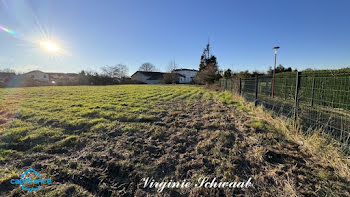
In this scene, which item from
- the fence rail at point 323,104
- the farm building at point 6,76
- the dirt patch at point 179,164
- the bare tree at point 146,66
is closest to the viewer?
the dirt patch at point 179,164

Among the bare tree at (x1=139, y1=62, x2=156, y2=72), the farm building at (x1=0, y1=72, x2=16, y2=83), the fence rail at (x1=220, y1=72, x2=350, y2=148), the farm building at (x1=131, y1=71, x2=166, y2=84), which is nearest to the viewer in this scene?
the fence rail at (x1=220, y1=72, x2=350, y2=148)

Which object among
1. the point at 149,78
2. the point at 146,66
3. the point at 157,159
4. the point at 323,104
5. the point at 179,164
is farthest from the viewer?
the point at 146,66

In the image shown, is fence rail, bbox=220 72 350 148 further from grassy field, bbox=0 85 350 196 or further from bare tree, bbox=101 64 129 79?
bare tree, bbox=101 64 129 79

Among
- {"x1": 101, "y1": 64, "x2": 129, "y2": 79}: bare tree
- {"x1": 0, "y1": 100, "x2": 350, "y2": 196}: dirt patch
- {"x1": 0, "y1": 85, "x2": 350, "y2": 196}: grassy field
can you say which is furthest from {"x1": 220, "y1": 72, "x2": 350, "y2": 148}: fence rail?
{"x1": 101, "y1": 64, "x2": 129, "y2": 79}: bare tree

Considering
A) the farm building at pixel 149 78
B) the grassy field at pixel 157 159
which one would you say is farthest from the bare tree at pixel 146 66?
the grassy field at pixel 157 159

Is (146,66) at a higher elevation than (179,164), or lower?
higher

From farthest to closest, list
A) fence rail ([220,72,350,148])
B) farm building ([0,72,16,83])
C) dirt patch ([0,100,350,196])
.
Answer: farm building ([0,72,16,83]) → fence rail ([220,72,350,148]) → dirt patch ([0,100,350,196])

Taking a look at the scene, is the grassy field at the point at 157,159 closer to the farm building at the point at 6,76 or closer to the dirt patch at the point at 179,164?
the dirt patch at the point at 179,164

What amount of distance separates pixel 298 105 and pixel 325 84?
66 cm

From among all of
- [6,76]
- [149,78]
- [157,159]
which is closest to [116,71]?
[149,78]

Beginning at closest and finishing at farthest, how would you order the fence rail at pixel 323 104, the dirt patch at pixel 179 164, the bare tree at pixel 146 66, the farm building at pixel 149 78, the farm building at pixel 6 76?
the dirt patch at pixel 179 164, the fence rail at pixel 323 104, the farm building at pixel 6 76, the farm building at pixel 149 78, the bare tree at pixel 146 66

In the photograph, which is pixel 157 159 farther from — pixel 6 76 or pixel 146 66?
pixel 146 66

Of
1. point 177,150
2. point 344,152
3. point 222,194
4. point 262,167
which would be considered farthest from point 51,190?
point 344,152

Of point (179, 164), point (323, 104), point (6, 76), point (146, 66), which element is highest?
point (146, 66)
